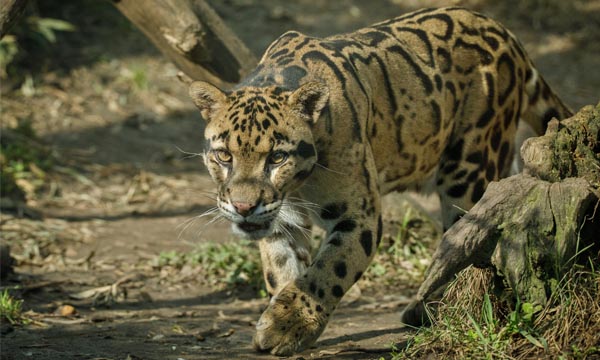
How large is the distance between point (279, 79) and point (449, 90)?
170 centimetres

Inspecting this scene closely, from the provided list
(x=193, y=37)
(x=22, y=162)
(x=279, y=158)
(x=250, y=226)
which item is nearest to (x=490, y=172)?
(x=279, y=158)

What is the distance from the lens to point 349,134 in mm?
6848

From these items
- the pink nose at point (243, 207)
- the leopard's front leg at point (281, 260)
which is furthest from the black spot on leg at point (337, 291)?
the pink nose at point (243, 207)

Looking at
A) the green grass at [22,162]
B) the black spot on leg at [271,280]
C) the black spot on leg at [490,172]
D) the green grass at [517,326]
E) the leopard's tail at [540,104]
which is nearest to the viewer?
the green grass at [517,326]

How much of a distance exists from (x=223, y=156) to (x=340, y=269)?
1.19 metres

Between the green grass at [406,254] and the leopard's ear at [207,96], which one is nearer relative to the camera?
the leopard's ear at [207,96]

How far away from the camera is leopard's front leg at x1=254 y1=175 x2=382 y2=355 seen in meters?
6.43

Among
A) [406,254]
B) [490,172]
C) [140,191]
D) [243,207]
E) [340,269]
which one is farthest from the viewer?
[140,191]

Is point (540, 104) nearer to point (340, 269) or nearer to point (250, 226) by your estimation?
point (340, 269)

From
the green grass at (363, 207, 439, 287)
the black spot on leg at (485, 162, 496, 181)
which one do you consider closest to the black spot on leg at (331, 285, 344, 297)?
the black spot on leg at (485, 162, 496, 181)

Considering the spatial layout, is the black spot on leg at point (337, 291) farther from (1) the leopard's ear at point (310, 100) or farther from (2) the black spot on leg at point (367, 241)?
(1) the leopard's ear at point (310, 100)

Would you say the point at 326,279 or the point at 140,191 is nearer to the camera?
the point at 326,279

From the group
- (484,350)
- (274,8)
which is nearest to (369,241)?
(484,350)

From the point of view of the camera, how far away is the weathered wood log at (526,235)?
17.6 feet
